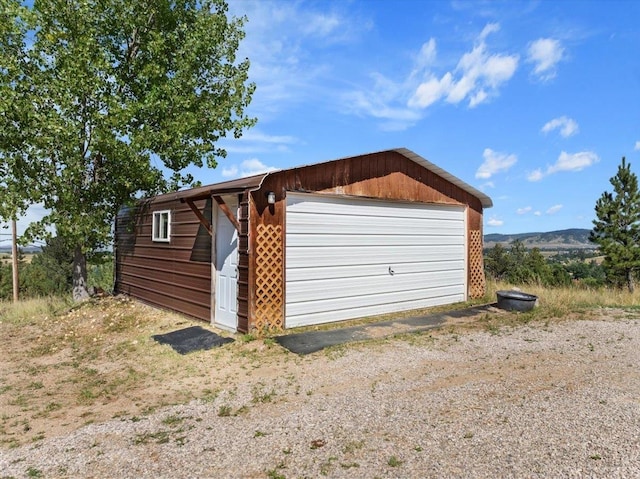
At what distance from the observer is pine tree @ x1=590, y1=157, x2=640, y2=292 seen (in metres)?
21.4

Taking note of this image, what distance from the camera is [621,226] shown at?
21.9m

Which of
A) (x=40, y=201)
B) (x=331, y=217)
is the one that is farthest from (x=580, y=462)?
(x=40, y=201)

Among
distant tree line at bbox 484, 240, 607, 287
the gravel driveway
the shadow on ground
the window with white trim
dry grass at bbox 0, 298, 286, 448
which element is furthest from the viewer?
distant tree line at bbox 484, 240, 607, 287

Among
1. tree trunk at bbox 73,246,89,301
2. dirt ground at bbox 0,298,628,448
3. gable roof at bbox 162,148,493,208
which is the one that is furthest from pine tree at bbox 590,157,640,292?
tree trunk at bbox 73,246,89,301

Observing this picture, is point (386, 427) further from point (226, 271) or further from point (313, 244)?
point (226, 271)

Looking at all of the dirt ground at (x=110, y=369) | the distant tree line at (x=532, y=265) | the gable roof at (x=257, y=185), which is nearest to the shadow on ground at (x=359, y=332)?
the dirt ground at (x=110, y=369)

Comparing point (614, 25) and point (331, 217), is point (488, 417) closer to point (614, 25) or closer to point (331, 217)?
point (331, 217)

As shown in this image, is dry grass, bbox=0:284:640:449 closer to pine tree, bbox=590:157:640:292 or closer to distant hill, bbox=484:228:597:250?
pine tree, bbox=590:157:640:292

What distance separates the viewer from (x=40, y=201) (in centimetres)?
1029

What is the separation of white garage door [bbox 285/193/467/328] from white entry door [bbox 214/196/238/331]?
0.96 metres

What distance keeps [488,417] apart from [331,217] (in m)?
5.11

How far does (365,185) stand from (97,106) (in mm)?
7275

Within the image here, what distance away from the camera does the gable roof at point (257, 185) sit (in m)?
7.06

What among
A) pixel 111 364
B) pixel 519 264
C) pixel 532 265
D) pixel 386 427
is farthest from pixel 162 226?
pixel 519 264
